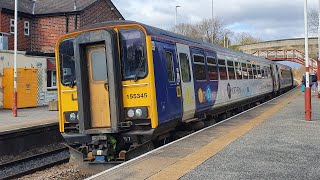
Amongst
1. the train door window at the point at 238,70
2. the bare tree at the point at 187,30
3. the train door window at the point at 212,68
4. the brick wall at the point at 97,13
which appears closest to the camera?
the train door window at the point at 212,68

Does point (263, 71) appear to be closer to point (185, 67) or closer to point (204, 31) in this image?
point (185, 67)

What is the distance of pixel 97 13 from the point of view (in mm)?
34500

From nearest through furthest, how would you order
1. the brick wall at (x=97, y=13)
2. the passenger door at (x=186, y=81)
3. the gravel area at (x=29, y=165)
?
the passenger door at (x=186, y=81) → the gravel area at (x=29, y=165) → the brick wall at (x=97, y=13)

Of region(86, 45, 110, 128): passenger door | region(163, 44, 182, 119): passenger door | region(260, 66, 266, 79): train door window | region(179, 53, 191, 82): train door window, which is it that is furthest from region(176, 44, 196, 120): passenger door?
region(260, 66, 266, 79): train door window

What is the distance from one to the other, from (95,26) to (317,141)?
5777mm

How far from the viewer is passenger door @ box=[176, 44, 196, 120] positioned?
9.49 metres

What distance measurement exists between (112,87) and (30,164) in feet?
14.6

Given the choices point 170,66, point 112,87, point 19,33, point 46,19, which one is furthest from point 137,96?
point 46,19

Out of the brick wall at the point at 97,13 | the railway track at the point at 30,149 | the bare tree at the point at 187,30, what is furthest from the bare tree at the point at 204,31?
the railway track at the point at 30,149

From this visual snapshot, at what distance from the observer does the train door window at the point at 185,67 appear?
9.62 meters

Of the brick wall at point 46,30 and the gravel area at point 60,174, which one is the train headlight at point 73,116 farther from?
the brick wall at point 46,30

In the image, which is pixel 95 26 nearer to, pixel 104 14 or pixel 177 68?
pixel 177 68

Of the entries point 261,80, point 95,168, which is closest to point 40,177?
point 95,168

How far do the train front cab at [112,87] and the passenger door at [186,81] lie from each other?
1.71 m
